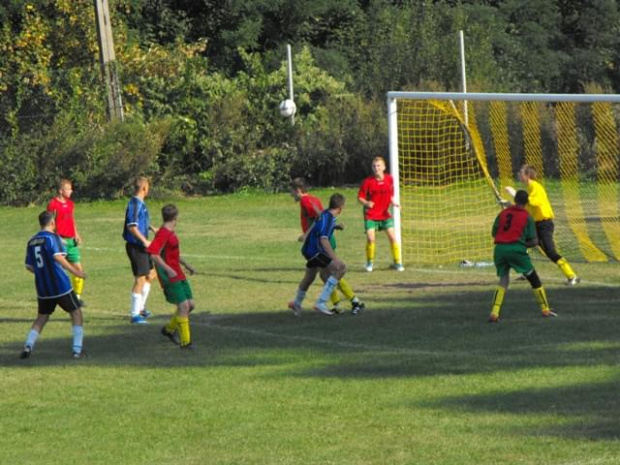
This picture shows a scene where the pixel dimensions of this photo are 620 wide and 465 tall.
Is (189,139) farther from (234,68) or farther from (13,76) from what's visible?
(234,68)

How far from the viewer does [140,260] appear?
1658cm

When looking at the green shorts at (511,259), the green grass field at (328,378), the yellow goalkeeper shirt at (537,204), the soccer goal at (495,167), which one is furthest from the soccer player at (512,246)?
the soccer goal at (495,167)

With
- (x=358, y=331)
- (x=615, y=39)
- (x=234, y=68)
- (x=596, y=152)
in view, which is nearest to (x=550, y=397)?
(x=358, y=331)

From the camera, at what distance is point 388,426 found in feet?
34.8

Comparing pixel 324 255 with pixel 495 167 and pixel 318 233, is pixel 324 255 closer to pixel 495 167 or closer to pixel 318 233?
pixel 318 233

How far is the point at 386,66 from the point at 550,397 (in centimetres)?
3263

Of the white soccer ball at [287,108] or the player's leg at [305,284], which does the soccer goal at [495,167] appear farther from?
the player's leg at [305,284]

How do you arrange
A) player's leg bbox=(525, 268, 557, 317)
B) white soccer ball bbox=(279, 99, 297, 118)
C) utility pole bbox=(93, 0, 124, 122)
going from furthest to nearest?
white soccer ball bbox=(279, 99, 297, 118)
utility pole bbox=(93, 0, 124, 122)
player's leg bbox=(525, 268, 557, 317)

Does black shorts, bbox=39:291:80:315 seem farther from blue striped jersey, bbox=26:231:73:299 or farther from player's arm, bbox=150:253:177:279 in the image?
player's arm, bbox=150:253:177:279

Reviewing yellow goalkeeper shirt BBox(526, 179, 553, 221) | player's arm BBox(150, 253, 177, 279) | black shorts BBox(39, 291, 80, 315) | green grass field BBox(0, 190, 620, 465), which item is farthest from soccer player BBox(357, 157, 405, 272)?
black shorts BBox(39, 291, 80, 315)

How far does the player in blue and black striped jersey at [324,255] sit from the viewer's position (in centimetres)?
1605

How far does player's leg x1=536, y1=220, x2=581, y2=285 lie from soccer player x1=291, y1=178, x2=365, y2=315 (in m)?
3.12

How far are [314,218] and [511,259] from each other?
307 centimetres

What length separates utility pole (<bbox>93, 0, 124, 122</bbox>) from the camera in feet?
120
